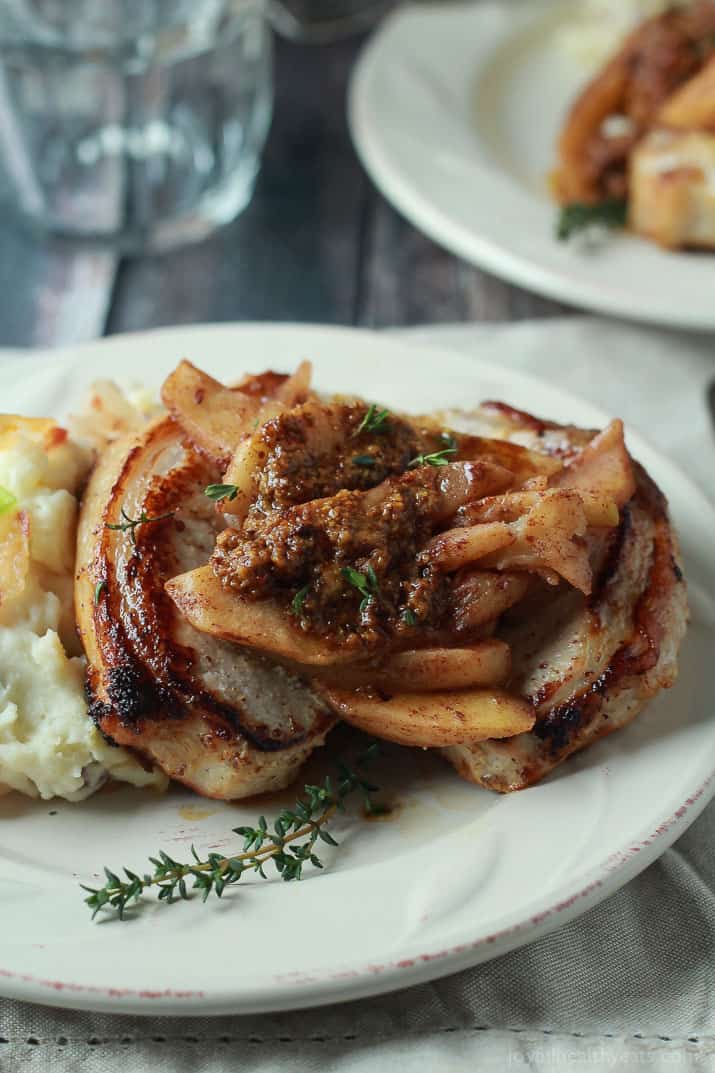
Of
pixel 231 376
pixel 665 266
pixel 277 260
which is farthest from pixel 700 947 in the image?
pixel 277 260

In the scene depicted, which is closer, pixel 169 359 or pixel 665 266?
pixel 169 359

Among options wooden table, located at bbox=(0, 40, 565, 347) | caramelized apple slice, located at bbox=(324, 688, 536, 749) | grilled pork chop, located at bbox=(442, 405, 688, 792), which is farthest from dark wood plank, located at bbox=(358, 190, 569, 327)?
caramelized apple slice, located at bbox=(324, 688, 536, 749)

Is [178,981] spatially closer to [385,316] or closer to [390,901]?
[390,901]

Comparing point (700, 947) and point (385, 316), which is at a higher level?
point (700, 947)

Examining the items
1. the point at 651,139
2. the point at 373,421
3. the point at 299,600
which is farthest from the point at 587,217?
the point at 299,600

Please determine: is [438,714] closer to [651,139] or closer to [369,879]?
[369,879]

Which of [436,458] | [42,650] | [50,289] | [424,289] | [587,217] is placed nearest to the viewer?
[42,650]

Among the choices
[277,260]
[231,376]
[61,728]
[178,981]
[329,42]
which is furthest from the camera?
[329,42]
